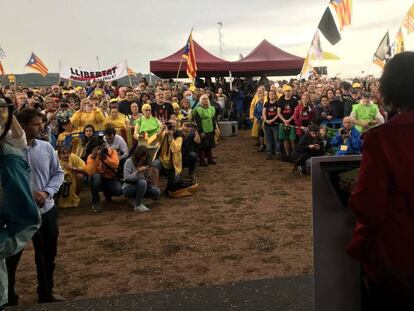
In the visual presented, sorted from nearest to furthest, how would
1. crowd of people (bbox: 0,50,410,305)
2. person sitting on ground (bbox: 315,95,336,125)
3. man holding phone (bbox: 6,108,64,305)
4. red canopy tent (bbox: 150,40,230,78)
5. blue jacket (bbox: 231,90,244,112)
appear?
man holding phone (bbox: 6,108,64,305) < crowd of people (bbox: 0,50,410,305) < person sitting on ground (bbox: 315,95,336,125) < blue jacket (bbox: 231,90,244,112) < red canopy tent (bbox: 150,40,230,78)

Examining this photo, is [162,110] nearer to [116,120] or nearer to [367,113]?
[116,120]

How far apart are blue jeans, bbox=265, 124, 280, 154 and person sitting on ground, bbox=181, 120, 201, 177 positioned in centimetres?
216

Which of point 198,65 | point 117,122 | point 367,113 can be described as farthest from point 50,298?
point 198,65

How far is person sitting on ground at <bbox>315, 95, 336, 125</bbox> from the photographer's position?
10.3 metres

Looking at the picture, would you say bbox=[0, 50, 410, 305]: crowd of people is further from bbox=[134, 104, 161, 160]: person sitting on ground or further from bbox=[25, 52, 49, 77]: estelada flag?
bbox=[25, 52, 49, 77]: estelada flag

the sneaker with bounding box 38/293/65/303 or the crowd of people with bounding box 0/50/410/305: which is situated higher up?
the crowd of people with bounding box 0/50/410/305

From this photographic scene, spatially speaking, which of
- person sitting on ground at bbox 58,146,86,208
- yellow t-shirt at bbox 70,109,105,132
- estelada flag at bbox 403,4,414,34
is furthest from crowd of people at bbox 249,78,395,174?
person sitting on ground at bbox 58,146,86,208

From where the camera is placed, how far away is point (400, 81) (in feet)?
5.27

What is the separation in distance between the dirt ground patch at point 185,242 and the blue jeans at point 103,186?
0.83 feet

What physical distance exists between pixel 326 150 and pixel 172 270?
19.1ft

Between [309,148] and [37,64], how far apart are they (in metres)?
15.3

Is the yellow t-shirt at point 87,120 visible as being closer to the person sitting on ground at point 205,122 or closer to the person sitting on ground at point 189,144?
the person sitting on ground at point 189,144

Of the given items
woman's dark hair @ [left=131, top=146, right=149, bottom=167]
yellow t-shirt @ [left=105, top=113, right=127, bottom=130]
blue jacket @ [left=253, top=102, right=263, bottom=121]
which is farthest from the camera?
blue jacket @ [left=253, top=102, right=263, bottom=121]

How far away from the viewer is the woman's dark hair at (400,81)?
1.59 m
